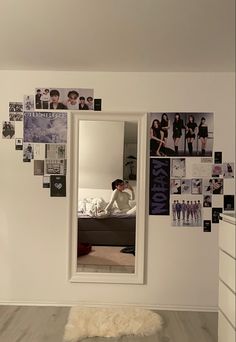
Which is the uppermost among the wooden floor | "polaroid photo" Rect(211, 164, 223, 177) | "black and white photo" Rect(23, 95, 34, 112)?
"black and white photo" Rect(23, 95, 34, 112)

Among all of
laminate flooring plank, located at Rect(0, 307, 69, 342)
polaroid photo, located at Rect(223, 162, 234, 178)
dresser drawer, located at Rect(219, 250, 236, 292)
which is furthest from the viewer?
polaroid photo, located at Rect(223, 162, 234, 178)

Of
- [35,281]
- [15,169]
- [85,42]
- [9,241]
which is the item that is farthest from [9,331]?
[85,42]

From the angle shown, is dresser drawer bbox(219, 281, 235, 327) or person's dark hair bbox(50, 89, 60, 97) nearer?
dresser drawer bbox(219, 281, 235, 327)

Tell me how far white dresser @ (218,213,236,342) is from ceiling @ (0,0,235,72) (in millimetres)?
928

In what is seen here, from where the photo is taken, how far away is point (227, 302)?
180 cm

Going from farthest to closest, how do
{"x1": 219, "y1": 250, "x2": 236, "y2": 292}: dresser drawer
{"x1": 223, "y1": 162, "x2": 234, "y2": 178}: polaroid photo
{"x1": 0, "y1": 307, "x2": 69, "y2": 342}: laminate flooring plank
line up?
{"x1": 223, "y1": 162, "x2": 234, "y2": 178}: polaroid photo → {"x1": 0, "y1": 307, "x2": 69, "y2": 342}: laminate flooring plank → {"x1": 219, "y1": 250, "x2": 236, "y2": 292}: dresser drawer

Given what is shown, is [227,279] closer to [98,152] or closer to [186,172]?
[186,172]

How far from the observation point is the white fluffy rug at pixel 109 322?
2254mm

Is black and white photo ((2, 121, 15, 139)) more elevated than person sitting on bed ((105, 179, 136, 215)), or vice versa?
black and white photo ((2, 121, 15, 139))

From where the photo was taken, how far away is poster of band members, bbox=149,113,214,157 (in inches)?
106

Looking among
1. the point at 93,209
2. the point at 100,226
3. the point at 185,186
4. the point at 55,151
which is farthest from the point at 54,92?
the point at 185,186

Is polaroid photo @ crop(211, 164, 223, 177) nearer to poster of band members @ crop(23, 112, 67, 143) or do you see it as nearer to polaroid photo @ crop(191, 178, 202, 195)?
polaroid photo @ crop(191, 178, 202, 195)

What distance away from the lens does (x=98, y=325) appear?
7.71 feet

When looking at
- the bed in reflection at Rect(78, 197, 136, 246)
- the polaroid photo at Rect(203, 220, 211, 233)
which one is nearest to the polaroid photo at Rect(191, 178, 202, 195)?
the polaroid photo at Rect(203, 220, 211, 233)
